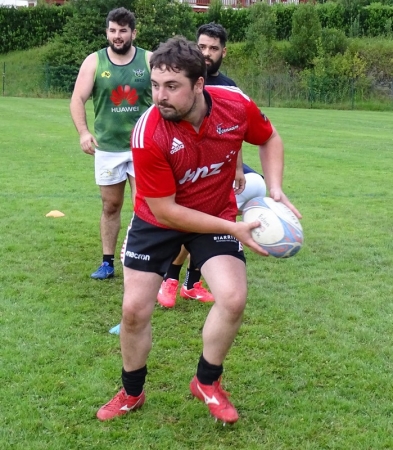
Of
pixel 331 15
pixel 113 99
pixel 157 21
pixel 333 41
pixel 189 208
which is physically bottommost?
pixel 333 41

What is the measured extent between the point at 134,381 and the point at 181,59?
1.83 m

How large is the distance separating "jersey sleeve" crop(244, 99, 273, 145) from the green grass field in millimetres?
1544

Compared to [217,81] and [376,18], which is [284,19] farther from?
[217,81]

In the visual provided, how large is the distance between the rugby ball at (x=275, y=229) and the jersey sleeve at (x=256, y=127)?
425mm

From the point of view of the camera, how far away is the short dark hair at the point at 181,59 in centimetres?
355

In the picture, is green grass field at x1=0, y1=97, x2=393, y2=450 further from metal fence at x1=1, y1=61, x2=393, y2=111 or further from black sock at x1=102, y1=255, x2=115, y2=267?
metal fence at x1=1, y1=61, x2=393, y2=111

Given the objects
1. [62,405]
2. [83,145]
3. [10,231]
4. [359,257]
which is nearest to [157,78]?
[62,405]

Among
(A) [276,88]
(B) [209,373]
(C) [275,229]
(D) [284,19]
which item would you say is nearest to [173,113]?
(C) [275,229]

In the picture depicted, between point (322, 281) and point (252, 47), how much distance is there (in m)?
42.1

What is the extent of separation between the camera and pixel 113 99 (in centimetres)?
639

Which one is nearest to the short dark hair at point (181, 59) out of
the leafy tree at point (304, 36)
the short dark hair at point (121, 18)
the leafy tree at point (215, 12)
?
the short dark hair at point (121, 18)

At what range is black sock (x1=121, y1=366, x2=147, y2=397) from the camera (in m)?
4.01

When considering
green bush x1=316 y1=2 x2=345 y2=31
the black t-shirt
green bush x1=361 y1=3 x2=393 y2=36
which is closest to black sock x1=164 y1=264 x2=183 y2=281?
the black t-shirt

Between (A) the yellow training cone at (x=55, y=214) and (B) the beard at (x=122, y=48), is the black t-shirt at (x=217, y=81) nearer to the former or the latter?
(B) the beard at (x=122, y=48)
